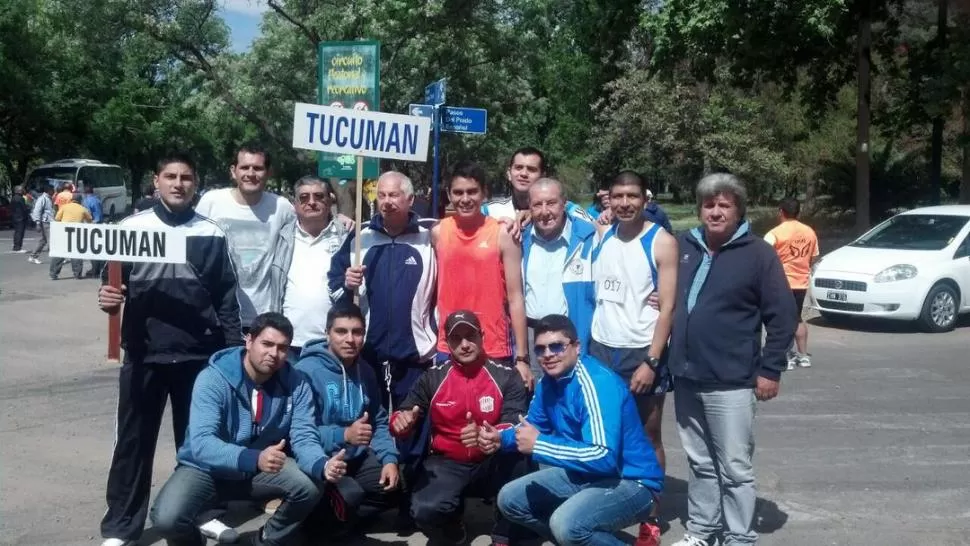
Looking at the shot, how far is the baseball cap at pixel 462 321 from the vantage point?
5228mm

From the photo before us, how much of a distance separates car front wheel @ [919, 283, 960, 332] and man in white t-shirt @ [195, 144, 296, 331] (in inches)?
410

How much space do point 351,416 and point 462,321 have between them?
0.88 metres

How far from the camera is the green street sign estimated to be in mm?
12547

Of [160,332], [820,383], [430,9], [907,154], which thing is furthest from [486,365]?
[907,154]

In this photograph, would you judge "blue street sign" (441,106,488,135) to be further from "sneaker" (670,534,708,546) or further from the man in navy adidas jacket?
"sneaker" (670,534,708,546)

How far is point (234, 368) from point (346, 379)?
0.64 metres

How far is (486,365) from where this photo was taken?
5449 millimetres

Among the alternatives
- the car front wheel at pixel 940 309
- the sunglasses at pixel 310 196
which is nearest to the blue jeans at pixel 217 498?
the sunglasses at pixel 310 196

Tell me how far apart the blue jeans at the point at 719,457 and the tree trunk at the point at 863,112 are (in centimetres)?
1778

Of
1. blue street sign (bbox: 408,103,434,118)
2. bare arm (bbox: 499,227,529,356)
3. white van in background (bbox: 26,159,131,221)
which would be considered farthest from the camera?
white van in background (bbox: 26,159,131,221)

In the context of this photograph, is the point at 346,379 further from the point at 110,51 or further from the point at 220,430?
the point at 110,51

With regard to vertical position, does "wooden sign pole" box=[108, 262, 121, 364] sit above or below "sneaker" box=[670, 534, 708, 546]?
above

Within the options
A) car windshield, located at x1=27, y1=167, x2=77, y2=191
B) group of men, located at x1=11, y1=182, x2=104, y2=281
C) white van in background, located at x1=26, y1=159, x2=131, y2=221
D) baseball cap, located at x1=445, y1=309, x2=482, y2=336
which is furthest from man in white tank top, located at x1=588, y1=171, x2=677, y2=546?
car windshield, located at x1=27, y1=167, x2=77, y2=191

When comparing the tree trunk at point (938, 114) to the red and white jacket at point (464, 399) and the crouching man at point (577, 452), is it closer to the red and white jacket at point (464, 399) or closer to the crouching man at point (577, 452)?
the red and white jacket at point (464, 399)
